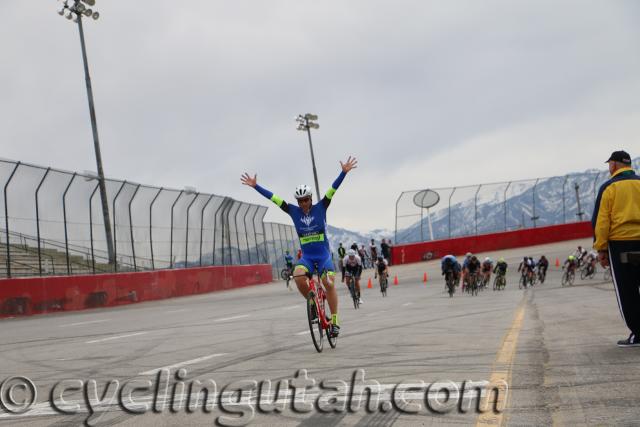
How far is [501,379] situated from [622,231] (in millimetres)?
2059

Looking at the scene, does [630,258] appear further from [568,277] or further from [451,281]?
[568,277]

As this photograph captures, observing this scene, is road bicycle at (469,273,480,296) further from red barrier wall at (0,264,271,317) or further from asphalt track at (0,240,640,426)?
asphalt track at (0,240,640,426)

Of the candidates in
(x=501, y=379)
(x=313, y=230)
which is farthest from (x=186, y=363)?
(x=501, y=379)

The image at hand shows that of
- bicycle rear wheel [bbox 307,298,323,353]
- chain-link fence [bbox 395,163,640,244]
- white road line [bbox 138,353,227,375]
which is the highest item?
chain-link fence [bbox 395,163,640,244]

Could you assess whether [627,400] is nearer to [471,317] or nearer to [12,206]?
[471,317]

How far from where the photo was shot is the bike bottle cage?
6703 millimetres

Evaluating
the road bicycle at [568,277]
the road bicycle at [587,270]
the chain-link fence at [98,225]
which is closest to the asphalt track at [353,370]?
the chain-link fence at [98,225]

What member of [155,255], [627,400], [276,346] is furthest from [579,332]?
[155,255]

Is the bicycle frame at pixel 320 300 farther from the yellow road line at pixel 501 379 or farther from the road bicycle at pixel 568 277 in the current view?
the road bicycle at pixel 568 277

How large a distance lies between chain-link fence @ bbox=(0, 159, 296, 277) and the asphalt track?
10860mm

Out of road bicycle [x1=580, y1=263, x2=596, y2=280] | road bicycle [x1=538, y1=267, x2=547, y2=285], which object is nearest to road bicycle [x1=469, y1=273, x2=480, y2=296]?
road bicycle [x1=538, y1=267, x2=547, y2=285]

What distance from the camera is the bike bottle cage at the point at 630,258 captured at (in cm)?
670

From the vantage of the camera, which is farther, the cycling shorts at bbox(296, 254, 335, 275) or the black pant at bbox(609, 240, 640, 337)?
the cycling shorts at bbox(296, 254, 335, 275)

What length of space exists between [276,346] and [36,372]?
2.81m
